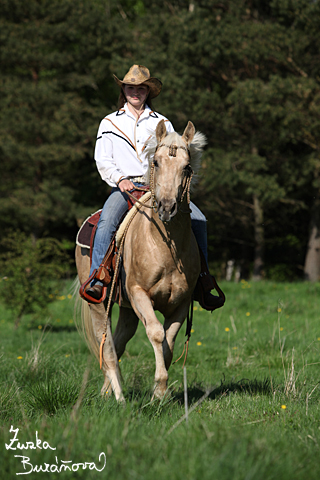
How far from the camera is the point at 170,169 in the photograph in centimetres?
430

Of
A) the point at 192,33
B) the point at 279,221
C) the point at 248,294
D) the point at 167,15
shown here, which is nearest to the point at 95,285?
the point at 248,294

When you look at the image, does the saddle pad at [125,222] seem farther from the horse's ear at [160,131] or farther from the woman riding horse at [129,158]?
the horse's ear at [160,131]

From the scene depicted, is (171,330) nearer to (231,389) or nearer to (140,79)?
(231,389)

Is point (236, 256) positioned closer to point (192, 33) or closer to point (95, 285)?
point (192, 33)

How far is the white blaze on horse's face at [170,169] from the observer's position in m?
4.11

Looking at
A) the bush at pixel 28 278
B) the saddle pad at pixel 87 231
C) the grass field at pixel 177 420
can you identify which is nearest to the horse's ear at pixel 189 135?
the saddle pad at pixel 87 231

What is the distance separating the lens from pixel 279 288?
15531 millimetres

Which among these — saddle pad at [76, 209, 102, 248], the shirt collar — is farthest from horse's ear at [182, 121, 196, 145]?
saddle pad at [76, 209, 102, 248]

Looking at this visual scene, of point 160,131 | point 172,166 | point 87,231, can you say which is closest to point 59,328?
point 87,231

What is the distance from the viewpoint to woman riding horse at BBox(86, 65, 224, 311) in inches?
210

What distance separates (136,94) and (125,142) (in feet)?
1.85

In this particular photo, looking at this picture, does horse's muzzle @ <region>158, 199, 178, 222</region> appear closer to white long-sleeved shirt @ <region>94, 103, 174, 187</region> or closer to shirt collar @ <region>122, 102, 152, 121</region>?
white long-sleeved shirt @ <region>94, 103, 174, 187</region>

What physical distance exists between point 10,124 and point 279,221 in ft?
48.8

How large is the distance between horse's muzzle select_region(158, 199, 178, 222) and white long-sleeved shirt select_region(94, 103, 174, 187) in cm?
142
